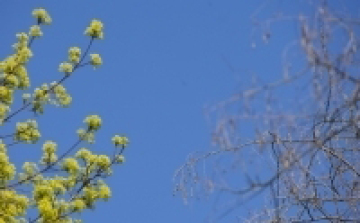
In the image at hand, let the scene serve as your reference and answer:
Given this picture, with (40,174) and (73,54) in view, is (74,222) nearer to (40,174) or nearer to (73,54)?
(40,174)

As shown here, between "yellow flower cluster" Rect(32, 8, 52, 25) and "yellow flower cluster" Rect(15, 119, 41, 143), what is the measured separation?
1.36m

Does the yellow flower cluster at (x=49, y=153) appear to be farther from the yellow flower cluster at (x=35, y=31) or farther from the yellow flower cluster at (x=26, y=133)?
the yellow flower cluster at (x=35, y=31)

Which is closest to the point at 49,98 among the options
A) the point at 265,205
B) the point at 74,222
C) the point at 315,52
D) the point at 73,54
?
the point at 73,54

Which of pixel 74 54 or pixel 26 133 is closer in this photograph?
pixel 26 133

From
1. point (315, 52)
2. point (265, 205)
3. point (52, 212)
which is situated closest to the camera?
point (315, 52)

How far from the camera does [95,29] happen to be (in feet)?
25.6

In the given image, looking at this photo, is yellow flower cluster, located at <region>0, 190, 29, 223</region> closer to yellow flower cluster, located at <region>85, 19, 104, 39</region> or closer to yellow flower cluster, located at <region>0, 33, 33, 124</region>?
yellow flower cluster, located at <region>0, 33, 33, 124</region>

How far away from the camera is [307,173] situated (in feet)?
8.70

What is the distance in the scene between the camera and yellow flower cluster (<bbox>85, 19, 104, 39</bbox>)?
7801 mm

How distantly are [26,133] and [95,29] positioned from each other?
1.54 metres

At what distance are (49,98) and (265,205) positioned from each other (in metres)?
5.57

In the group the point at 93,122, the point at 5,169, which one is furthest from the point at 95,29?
the point at 5,169

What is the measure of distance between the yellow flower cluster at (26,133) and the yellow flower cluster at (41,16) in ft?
4.45

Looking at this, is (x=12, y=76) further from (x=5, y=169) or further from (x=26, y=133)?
(x=5, y=169)
